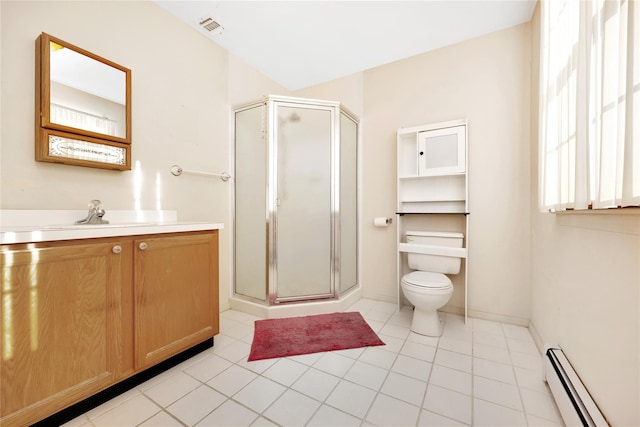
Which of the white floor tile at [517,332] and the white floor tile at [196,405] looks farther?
the white floor tile at [517,332]

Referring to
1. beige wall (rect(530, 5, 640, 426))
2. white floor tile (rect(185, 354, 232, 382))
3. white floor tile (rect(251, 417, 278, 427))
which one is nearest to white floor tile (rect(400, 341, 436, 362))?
beige wall (rect(530, 5, 640, 426))

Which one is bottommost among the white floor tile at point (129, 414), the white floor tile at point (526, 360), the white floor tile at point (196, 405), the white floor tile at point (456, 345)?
the white floor tile at point (196, 405)

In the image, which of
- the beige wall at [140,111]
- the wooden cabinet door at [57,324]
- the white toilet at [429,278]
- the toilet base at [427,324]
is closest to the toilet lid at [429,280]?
the white toilet at [429,278]

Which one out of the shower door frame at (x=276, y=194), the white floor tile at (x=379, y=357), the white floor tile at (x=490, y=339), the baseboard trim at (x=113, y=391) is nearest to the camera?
the baseboard trim at (x=113, y=391)

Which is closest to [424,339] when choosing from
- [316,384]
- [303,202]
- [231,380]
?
[316,384]

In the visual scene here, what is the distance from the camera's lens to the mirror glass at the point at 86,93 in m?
1.37

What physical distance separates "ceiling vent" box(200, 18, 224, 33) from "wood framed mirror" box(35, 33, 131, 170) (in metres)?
0.79

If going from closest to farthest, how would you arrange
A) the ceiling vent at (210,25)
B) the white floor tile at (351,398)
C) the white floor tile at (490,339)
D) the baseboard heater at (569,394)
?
the baseboard heater at (569,394)
the white floor tile at (351,398)
the white floor tile at (490,339)
the ceiling vent at (210,25)

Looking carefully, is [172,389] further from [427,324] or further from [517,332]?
[517,332]

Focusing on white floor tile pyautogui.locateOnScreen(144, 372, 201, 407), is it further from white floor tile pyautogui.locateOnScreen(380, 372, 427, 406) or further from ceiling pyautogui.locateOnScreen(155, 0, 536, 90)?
ceiling pyautogui.locateOnScreen(155, 0, 536, 90)

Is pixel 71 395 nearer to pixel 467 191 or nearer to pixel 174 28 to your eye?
pixel 174 28

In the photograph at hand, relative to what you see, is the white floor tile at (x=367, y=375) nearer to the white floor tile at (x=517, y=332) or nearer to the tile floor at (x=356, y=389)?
the tile floor at (x=356, y=389)

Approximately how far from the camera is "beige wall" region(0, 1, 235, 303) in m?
1.27

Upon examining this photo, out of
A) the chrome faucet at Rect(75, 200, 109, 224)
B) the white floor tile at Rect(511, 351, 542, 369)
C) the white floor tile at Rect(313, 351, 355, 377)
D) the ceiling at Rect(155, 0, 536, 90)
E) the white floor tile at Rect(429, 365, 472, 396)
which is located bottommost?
the white floor tile at Rect(313, 351, 355, 377)
